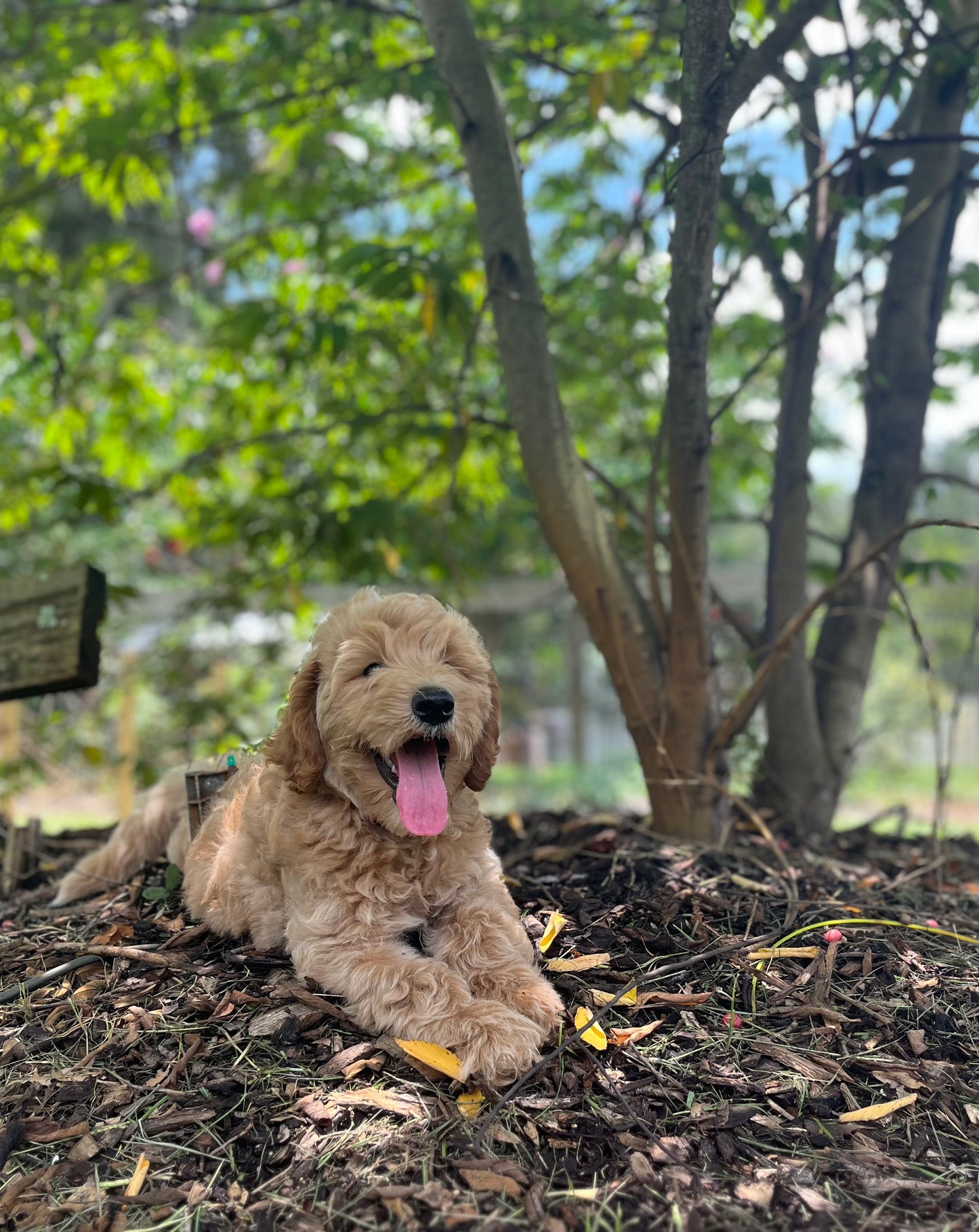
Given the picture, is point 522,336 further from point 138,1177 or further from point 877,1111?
point 138,1177

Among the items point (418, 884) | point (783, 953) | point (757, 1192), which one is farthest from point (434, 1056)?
point (783, 953)

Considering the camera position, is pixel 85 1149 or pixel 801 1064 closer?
pixel 85 1149

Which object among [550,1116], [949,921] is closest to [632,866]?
[949,921]

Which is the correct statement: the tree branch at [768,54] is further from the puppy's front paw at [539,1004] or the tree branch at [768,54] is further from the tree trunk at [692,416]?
the puppy's front paw at [539,1004]

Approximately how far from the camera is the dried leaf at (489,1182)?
1.98 meters

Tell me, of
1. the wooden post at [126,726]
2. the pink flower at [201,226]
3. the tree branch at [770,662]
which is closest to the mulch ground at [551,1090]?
the tree branch at [770,662]

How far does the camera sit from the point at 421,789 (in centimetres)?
254

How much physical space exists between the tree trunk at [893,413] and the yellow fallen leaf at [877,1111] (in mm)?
2466

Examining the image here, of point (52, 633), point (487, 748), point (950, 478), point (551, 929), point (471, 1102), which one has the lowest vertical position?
point (471, 1102)

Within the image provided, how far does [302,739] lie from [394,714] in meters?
0.37

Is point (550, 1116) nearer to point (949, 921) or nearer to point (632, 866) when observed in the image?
point (632, 866)

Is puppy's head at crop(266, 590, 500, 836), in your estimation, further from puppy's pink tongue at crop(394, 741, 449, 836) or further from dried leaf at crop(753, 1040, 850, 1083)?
dried leaf at crop(753, 1040, 850, 1083)

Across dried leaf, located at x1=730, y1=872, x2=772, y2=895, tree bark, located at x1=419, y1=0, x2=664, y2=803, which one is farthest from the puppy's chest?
tree bark, located at x1=419, y1=0, x2=664, y2=803

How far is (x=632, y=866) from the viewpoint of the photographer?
3.64 m
